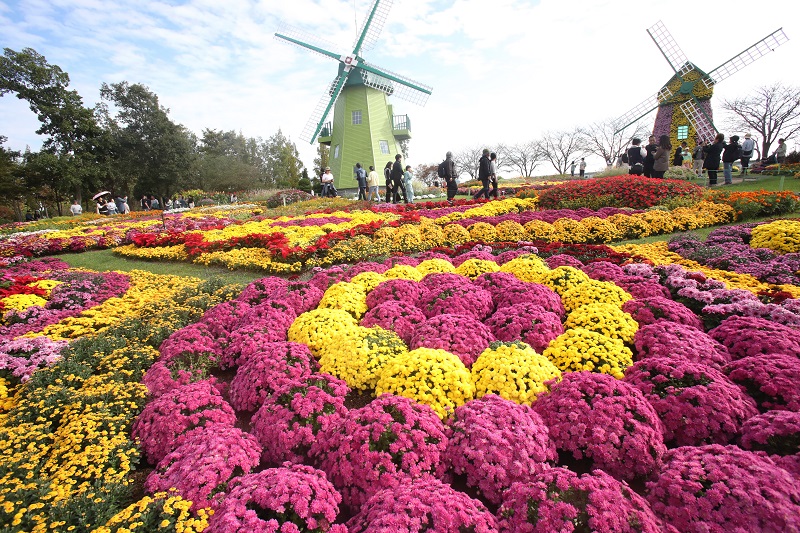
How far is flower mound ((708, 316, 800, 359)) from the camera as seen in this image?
372 centimetres

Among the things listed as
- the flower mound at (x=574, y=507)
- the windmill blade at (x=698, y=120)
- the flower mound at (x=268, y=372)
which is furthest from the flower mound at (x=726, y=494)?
the windmill blade at (x=698, y=120)

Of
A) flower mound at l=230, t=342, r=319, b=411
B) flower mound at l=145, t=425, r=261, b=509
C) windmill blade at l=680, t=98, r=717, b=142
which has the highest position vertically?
windmill blade at l=680, t=98, r=717, b=142

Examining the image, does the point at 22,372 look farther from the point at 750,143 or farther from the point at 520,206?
the point at 750,143

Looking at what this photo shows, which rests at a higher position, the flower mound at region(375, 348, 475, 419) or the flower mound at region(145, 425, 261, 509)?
the flower mound at region(375, 348, 475, 419)

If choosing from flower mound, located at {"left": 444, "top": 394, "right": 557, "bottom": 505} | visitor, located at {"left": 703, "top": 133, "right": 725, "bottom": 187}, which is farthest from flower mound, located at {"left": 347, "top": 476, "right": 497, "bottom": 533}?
visitor, located at {"left": 703, "top": 133, "right": 725, "bottom": 187}

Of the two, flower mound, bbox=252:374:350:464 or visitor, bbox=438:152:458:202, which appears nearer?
flower mound, bbox=252:374:350:464

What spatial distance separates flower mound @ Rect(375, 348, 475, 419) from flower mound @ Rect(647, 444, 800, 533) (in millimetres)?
1526

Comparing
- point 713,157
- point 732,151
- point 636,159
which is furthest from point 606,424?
point 713,157

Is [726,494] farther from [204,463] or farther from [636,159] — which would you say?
[636,159]

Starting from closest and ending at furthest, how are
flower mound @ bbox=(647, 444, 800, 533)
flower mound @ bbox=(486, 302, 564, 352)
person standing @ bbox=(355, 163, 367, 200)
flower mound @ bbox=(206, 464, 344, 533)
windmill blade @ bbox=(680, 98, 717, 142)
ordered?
flower mound @ bbox=(647, 444, 800, 533)
flower mound @ bbox=(206, 464, 344, 533)
flower mound @ bbox=(486, 302, 564, 352)
person standing @ bbox=(355, 163, 367, 200)
windmill blade @ bbox=(680, 98, 717, 142)

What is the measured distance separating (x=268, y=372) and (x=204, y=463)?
1225mm

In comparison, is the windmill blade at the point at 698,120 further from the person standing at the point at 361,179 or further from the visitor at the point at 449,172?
the person standing at the point at 361,179

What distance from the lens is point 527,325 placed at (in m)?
4.67

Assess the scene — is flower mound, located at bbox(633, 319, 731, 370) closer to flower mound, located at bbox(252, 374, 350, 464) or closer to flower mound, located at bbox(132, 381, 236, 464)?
flower mound, located at bbox(252, 374, 350, 464)
